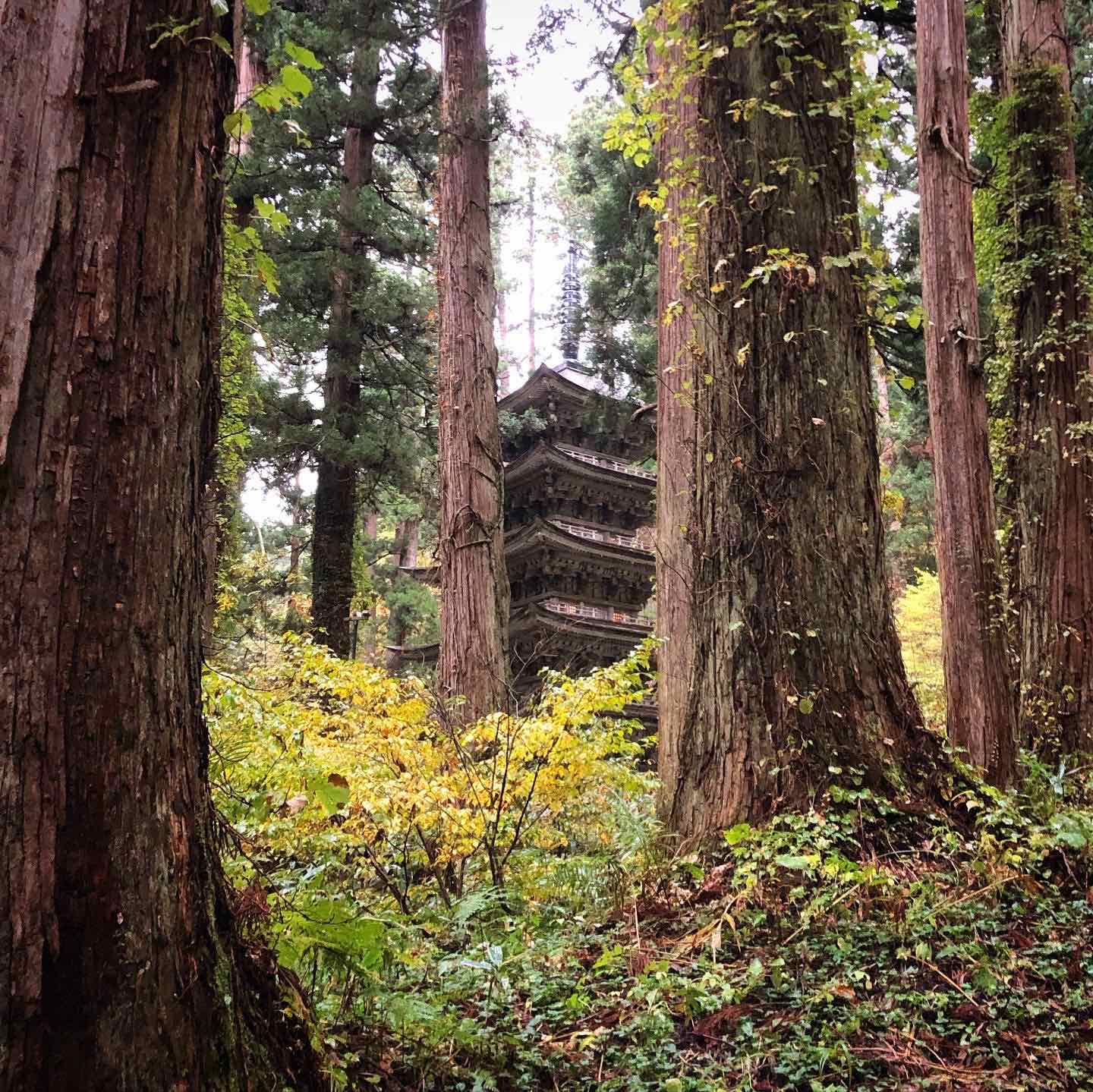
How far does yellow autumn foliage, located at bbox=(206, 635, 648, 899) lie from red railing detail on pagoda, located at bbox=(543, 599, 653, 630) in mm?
11153

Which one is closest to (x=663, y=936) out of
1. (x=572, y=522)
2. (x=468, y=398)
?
(x=468, y=398)

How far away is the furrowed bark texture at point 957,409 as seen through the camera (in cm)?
516

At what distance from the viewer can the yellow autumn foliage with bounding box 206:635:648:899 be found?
3518 millimetres

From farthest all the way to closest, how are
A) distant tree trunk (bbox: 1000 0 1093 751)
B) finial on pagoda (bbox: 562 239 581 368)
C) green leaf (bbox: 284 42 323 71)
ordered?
finial on pagoda (bbox: 562 239 581 368) < distant tree trunk (bbox: 1000 0 1093 751) < green leaf (bbox: 284 42 323 71)

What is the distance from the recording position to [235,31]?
1.81 meters

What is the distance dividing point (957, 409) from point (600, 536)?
13.1 meters

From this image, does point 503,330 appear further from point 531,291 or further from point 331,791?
point 331,791

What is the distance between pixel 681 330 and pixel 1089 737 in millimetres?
4362

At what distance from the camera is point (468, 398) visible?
9.09 metres

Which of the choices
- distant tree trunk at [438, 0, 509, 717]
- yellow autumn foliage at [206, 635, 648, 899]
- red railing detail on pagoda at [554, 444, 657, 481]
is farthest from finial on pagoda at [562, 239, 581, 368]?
yellow autumn foliage at [206, 635, 648, 899]

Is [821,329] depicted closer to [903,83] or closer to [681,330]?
[681,330]

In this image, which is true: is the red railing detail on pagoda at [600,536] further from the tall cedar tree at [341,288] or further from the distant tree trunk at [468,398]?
the distant tree trunk at [468,398]

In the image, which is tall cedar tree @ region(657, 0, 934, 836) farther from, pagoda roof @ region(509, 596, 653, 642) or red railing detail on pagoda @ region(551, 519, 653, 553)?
red railing detail on pagoda @ region(551, 519, 653, 553)

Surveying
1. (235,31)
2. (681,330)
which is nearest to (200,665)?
(235,31)
